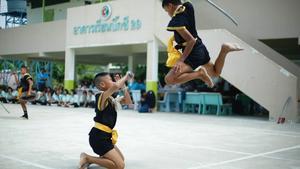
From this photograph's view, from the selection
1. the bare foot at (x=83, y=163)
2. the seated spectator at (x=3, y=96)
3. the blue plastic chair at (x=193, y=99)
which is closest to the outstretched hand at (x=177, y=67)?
the bare foot at (x=83, y=163)

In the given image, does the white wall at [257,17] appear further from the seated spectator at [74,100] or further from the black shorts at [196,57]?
the black shorts at [196,57]

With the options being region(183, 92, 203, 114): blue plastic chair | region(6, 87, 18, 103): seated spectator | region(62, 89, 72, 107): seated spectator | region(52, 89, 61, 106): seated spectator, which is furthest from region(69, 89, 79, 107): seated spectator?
region(183, 92, 203, 114): blue plastic chair

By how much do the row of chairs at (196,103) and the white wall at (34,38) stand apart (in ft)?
30.1

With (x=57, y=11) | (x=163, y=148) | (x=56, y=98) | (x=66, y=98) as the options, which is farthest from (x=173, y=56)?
(x=57, y=11)

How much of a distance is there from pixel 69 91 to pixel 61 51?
3.70 meters

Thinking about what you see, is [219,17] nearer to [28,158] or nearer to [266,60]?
[266,60]

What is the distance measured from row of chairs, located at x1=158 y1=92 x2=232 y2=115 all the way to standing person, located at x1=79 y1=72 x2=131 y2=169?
1156cm

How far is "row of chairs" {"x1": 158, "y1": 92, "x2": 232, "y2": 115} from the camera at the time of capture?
1702cm

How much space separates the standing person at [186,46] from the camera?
540 centimetres

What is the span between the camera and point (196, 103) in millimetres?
17734

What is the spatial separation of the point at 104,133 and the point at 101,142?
0.43 feet

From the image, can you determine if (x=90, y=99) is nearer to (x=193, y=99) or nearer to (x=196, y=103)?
(x=193, y=99)

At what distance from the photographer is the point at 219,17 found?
19359 mm

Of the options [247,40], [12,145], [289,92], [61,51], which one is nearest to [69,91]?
[61,51]
